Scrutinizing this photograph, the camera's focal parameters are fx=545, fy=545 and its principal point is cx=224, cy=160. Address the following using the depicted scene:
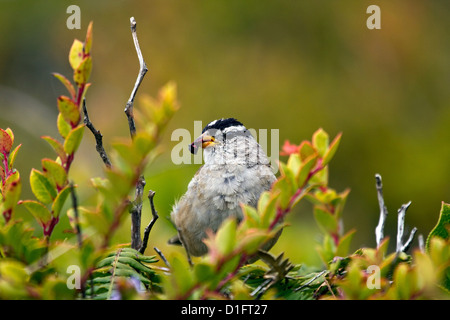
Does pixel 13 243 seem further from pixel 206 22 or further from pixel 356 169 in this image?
pixel 206 22

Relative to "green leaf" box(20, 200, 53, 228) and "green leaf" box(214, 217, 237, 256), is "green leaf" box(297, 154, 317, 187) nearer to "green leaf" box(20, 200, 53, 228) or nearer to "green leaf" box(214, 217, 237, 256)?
"green leaf" box(214, 217, 237, 256)

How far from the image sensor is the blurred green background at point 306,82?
17.0 ft

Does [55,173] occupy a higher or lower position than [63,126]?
lower

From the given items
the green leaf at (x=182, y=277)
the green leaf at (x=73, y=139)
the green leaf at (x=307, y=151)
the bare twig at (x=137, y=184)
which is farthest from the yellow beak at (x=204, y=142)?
the green leaf at (x=182, y=277)

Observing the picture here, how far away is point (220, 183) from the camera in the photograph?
2.82m

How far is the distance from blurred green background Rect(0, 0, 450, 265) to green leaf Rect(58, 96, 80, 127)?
3.67 meters

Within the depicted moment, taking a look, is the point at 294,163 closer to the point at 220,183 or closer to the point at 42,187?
the point at 42,187

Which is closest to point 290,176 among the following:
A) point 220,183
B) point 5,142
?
point 5,142

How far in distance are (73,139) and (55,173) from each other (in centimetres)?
9

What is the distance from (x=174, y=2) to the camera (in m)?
5.93

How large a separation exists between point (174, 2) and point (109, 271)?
16.4 ft

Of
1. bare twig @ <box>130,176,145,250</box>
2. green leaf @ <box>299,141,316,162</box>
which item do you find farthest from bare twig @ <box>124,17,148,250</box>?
green leaf @ <box>299,141,316,162</box>
